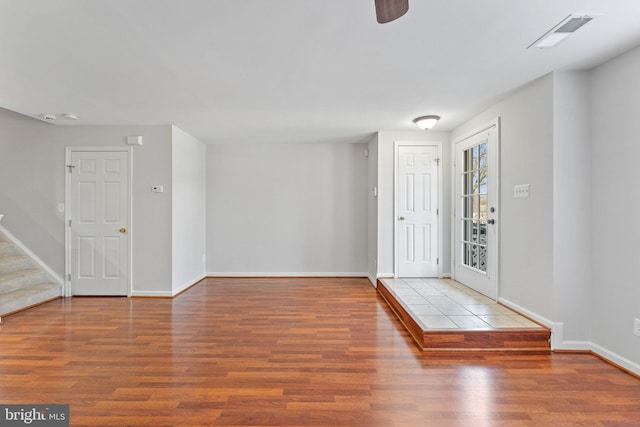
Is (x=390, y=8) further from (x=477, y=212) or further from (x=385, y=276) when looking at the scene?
(x=385, y=276)

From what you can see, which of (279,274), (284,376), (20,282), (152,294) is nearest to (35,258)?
(20,282)

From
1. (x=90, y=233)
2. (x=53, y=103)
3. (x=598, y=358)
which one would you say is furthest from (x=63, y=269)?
(x=598, y=358)

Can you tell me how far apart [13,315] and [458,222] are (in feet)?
19.3

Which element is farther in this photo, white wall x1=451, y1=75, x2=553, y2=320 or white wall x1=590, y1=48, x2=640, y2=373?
white wall x1=451, y1=75, x2=553, y2=320

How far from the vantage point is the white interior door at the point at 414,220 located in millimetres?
5070

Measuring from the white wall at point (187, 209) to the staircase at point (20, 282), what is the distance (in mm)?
1642

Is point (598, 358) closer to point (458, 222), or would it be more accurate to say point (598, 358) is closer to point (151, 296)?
point (458, 222)

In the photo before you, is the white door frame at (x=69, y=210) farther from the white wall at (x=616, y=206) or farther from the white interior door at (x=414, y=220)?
the white wall at (x=616, y=206)

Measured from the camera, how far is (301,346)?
293 cm

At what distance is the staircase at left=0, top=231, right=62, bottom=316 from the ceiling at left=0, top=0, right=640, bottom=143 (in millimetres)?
2021

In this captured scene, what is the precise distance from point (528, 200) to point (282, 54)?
268 centimetres

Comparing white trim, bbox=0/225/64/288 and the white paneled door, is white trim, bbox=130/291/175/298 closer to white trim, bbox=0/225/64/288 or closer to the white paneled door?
the white paneled door

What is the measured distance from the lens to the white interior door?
5070 mm

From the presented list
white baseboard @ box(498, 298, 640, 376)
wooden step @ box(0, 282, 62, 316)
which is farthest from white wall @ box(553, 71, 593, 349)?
wooden step @ box(0, 282, 62, 316)
